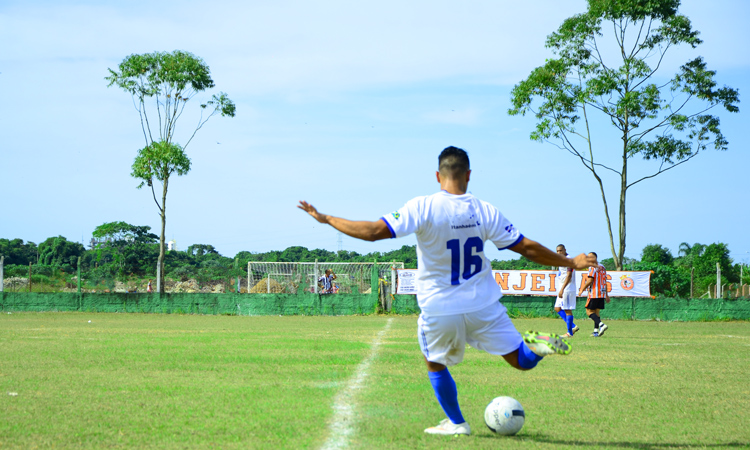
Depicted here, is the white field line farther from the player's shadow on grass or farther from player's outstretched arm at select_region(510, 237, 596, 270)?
player's outstretched arm at select_region(510, 237, 596, 270)

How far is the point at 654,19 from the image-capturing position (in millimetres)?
28203

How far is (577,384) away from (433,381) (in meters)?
3.20

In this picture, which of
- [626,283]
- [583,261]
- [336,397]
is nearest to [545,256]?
[583,261]

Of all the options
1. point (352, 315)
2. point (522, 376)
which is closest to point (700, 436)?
point (522, 376)

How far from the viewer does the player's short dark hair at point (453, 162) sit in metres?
4.64

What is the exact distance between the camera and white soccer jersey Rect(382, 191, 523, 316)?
4438mm

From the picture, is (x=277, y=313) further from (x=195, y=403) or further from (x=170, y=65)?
(x=195, y=403)

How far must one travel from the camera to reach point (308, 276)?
31.3m

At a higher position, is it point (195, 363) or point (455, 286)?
point (455, 286)

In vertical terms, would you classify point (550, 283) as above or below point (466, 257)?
below

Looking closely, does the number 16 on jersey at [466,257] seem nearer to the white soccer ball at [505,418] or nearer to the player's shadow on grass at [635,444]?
the white soccer ball at [505,418]

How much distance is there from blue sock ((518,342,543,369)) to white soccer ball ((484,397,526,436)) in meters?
0.44

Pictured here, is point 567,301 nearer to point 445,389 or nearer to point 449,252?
point 445,389

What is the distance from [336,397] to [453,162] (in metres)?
2.72
